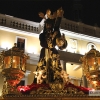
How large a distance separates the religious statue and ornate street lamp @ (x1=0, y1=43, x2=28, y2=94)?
2.69 ft

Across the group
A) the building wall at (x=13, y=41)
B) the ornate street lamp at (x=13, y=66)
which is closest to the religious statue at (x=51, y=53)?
the ornate street lamp at (x=13, y=66)

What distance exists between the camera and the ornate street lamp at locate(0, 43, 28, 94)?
8203 millimetres

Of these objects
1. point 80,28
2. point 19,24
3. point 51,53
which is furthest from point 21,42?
point 51,53

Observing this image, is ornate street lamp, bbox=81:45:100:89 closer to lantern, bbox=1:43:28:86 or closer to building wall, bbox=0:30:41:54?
lantern, bbox=1:43:28:86

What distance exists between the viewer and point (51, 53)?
9578 millimetres

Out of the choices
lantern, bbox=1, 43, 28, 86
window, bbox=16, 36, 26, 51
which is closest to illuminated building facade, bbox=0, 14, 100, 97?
window, bbox=16, 36, 26, 51

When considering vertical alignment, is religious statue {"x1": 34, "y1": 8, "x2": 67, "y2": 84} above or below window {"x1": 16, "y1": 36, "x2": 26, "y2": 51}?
below

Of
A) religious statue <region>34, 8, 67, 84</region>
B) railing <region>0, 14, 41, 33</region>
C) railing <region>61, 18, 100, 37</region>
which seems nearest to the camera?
religious statue <region>34, 8, 67, 84</region>

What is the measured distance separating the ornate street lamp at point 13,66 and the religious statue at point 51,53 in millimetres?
819

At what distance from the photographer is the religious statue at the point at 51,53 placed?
351 inches

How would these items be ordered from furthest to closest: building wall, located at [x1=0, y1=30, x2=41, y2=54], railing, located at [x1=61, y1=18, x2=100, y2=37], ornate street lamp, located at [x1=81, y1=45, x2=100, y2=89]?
railing, located at [x1=61, y1=18, x2=100, y2=37] < building wall, located at [x1=0, y1=30, x2=41, y2=54] < ornate street lamp, located at [x1=81, y1=45, x2=100, y2=89]

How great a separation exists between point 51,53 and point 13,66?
183 centimetres

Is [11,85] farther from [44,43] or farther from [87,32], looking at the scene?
[87,32]

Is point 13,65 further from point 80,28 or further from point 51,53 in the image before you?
point 80,28
